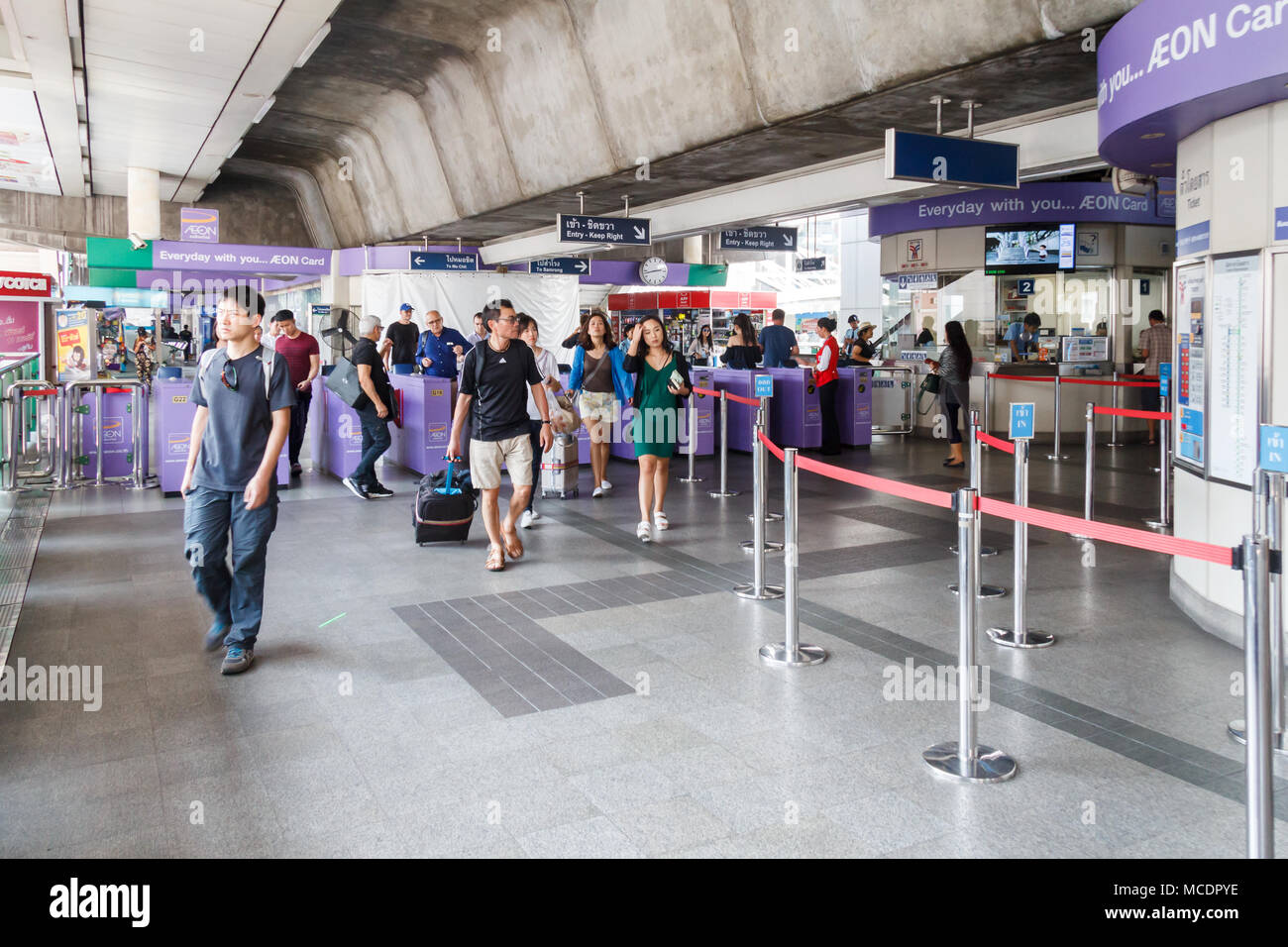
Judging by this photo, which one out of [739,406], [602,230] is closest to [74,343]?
[602,230]

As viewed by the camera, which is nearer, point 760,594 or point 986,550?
point 760,594

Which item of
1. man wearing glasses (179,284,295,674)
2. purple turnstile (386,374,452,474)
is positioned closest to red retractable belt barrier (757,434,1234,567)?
man wearing glasses (179,284,295,674)

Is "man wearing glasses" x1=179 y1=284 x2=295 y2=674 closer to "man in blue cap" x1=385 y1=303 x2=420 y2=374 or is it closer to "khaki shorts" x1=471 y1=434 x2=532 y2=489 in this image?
"khaki shorts" x1=471 y1=434 x2=532 y2=489

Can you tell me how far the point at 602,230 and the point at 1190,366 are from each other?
9948mm

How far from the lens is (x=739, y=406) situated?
1397 centimetres

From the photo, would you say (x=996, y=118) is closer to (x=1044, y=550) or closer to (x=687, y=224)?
(x=1044, y=550)

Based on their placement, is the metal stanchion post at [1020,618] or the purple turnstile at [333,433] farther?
the purple turnstile at [333,433]

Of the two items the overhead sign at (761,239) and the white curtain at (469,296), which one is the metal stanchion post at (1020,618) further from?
the white curtain at (469,296)

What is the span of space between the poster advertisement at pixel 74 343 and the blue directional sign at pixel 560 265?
381 inches

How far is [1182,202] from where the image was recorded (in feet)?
19.6

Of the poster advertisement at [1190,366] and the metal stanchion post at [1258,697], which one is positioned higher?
the poster advertisement at [1190,366]

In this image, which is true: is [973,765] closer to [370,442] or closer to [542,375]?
[542,375]

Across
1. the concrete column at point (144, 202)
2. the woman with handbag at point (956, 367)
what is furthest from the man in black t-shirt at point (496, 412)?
the concrete column at point (144, 202)

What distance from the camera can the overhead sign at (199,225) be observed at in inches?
741
